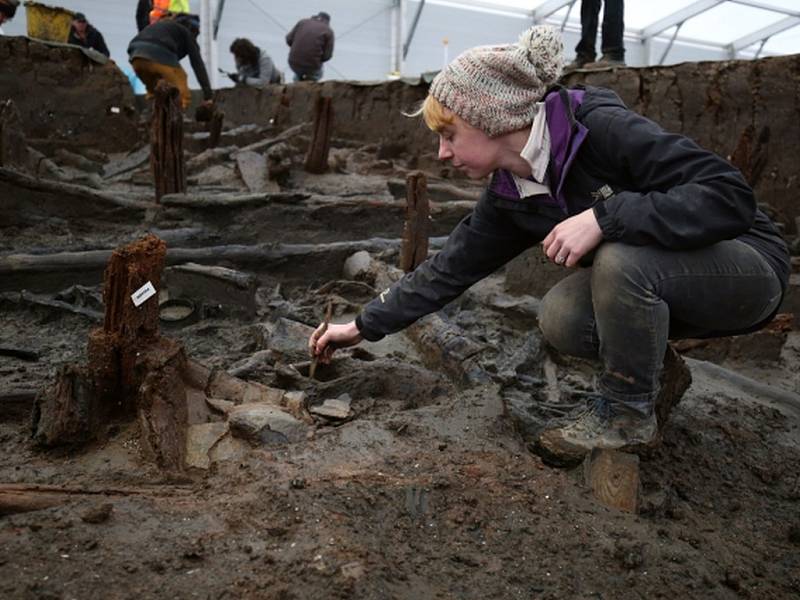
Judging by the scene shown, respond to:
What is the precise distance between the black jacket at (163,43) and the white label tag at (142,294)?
29.8 feet

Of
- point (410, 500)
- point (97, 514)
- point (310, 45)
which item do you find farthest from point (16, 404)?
point (310, 45)

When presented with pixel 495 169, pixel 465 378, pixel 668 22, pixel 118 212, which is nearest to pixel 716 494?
pixel 465 378

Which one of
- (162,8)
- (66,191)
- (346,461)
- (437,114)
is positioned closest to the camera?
(437,114)

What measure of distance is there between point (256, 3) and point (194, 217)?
11077 millimetres

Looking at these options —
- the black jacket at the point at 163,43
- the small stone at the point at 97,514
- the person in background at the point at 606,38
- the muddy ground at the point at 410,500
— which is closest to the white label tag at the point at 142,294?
the muddy ground at the point at 410,500

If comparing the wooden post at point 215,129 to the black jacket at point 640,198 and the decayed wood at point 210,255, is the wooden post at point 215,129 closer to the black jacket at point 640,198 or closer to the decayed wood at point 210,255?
the decayed wood at point 210,255

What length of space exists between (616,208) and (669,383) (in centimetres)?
109

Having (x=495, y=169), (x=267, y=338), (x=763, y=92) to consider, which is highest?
(x=763, y=92)

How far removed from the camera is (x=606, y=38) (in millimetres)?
8016

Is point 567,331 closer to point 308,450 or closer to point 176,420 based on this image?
point 308,450

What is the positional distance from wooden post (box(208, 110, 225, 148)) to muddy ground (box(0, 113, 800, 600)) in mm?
6653

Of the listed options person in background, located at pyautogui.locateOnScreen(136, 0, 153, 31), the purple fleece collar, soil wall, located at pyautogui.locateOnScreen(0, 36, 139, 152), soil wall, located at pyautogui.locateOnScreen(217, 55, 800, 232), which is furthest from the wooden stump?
the purple fleece collar

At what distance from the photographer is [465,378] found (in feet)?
10.5

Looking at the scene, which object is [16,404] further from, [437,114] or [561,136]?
[561,136]
